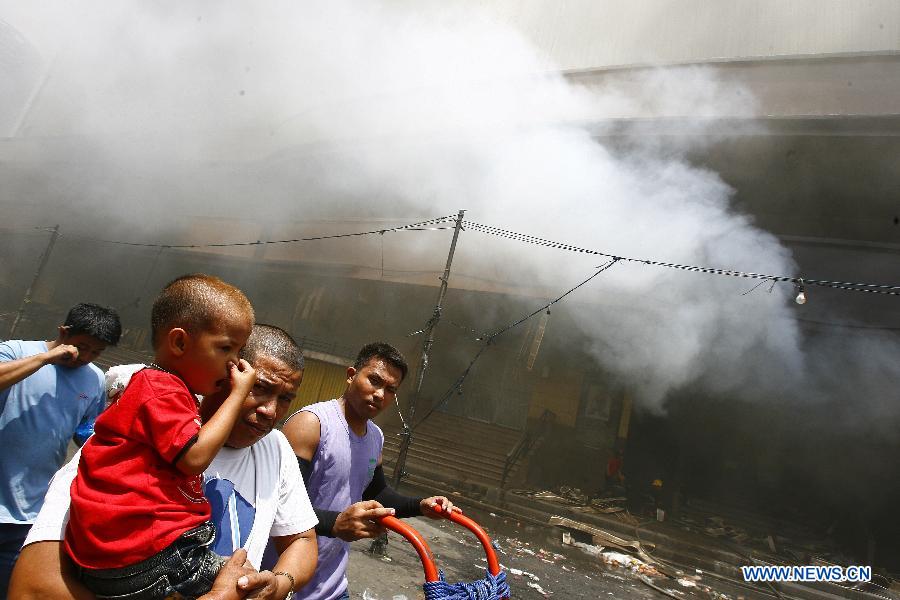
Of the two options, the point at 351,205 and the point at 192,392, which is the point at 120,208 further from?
the point at 192,392

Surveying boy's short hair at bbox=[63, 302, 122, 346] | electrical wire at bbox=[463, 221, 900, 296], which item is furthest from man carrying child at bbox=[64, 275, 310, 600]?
electrical wire at bbox=[463, 221, 900, 296]

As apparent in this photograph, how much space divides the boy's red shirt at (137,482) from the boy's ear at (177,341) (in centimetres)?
6

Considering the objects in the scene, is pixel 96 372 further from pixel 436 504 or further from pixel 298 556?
pixel 436 504

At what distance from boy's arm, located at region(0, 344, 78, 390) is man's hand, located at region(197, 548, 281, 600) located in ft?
4.69

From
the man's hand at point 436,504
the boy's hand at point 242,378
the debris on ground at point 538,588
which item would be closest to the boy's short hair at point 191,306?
the boy's hand at point 242,378

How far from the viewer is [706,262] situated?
10367 millimetres

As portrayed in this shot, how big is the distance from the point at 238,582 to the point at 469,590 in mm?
608

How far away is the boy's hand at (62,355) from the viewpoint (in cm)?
194

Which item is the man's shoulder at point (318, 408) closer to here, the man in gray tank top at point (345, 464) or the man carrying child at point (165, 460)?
the man in gray tank top at point (345, 464)

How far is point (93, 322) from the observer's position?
84.6 inches

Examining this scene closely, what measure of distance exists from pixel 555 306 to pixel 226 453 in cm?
1131

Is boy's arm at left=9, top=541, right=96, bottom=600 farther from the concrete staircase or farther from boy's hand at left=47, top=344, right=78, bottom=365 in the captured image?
the concrete staircase

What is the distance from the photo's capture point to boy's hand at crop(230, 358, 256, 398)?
1.05m

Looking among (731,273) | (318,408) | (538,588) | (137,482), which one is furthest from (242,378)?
(731,273)
